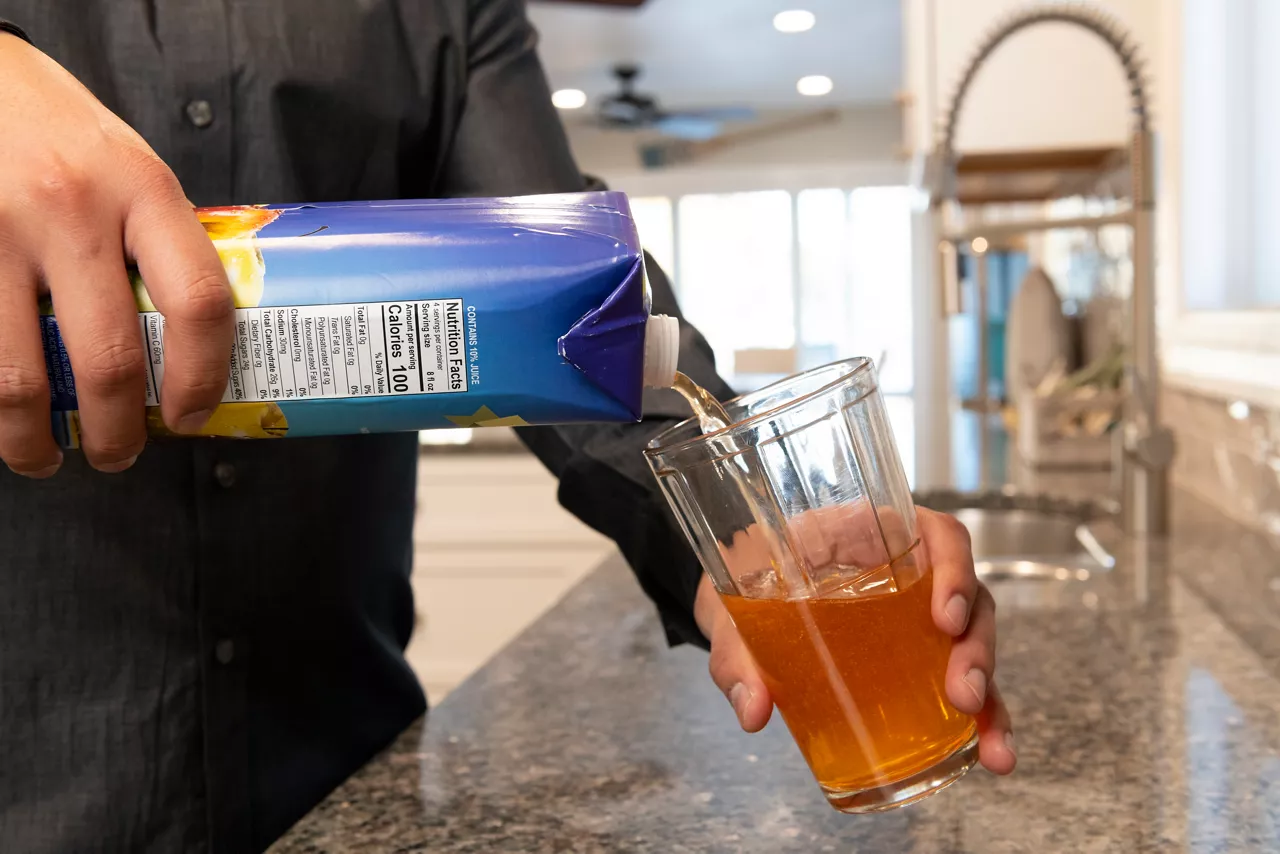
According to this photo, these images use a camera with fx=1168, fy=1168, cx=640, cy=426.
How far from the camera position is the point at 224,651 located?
2.38ft

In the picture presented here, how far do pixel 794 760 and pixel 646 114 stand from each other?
6.11 meters

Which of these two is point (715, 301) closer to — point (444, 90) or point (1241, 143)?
point (1241, 143)

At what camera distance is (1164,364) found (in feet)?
5.75

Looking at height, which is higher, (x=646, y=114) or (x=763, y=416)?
(x=646, y=114)

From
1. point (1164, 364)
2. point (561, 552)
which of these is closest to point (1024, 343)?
point (1164, 364)

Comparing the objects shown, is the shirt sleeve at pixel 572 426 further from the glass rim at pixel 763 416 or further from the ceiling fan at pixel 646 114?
the ceiling fan at pixel 646 114

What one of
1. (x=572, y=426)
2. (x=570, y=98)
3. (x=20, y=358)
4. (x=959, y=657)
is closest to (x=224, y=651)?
(x=572, y=426)

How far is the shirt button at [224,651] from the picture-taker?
28.5 inches

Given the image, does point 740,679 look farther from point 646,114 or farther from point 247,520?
point 646,114

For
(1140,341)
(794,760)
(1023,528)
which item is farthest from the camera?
(1023,528)

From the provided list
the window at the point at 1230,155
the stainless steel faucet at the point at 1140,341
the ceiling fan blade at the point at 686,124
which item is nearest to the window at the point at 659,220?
the ceiling fan blade at the point at 686,124

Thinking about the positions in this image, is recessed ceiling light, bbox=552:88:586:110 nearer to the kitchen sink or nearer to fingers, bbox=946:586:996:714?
the kitchen sink

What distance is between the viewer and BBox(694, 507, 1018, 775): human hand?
1.59 ft

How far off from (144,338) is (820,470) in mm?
265
